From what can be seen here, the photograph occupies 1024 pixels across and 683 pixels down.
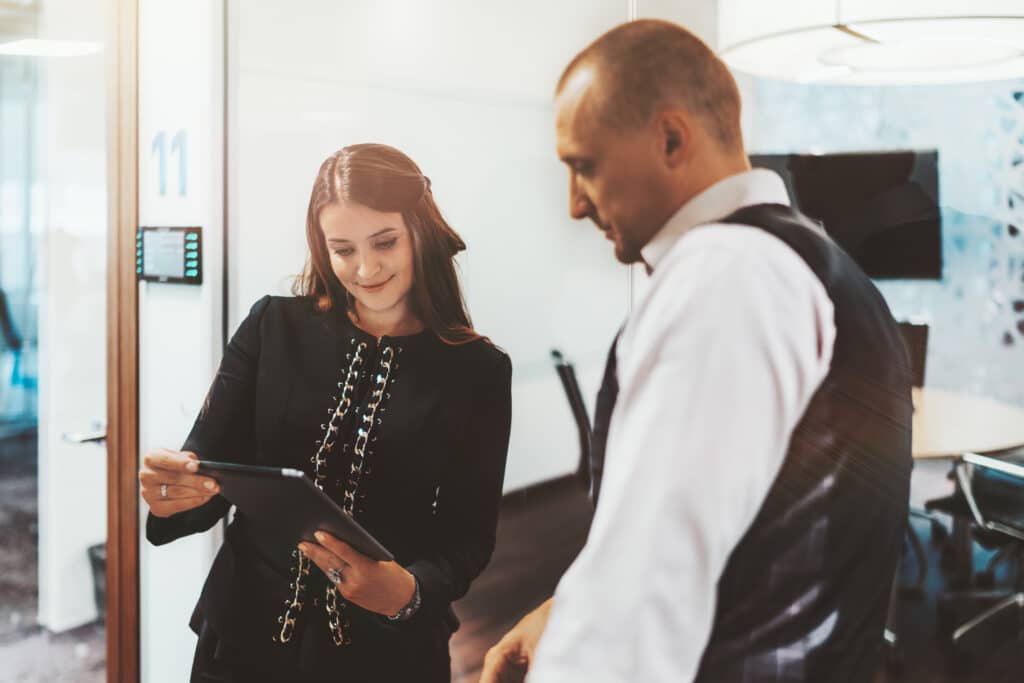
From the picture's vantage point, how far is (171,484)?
5.64 ft

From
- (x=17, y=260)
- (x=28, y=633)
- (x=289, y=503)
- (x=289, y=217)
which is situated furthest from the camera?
(x=17, y=260)

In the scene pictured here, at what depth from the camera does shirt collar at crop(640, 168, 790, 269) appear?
0.98m

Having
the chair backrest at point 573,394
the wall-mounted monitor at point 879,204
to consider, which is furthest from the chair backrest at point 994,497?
the chair backrest at point 573,394

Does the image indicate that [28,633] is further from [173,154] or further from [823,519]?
[823,519]

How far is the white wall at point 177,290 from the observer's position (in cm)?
201

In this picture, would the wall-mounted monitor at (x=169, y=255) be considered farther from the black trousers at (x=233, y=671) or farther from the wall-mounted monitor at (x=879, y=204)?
the wall-mounted monitor at (x=879, y=204)

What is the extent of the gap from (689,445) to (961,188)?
4.88 metres

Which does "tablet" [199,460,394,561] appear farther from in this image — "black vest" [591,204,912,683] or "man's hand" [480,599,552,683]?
"black vest" [591,204,912,683]

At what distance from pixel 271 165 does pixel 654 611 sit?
137 cm

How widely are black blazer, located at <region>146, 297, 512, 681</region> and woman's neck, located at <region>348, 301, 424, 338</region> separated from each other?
0.06 feet

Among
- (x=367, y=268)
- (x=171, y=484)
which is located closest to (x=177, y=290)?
(x=171, y=484)

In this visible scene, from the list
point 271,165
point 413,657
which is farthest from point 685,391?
point 271,165

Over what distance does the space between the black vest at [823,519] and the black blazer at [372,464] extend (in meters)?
0.72

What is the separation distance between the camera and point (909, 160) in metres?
4.42
